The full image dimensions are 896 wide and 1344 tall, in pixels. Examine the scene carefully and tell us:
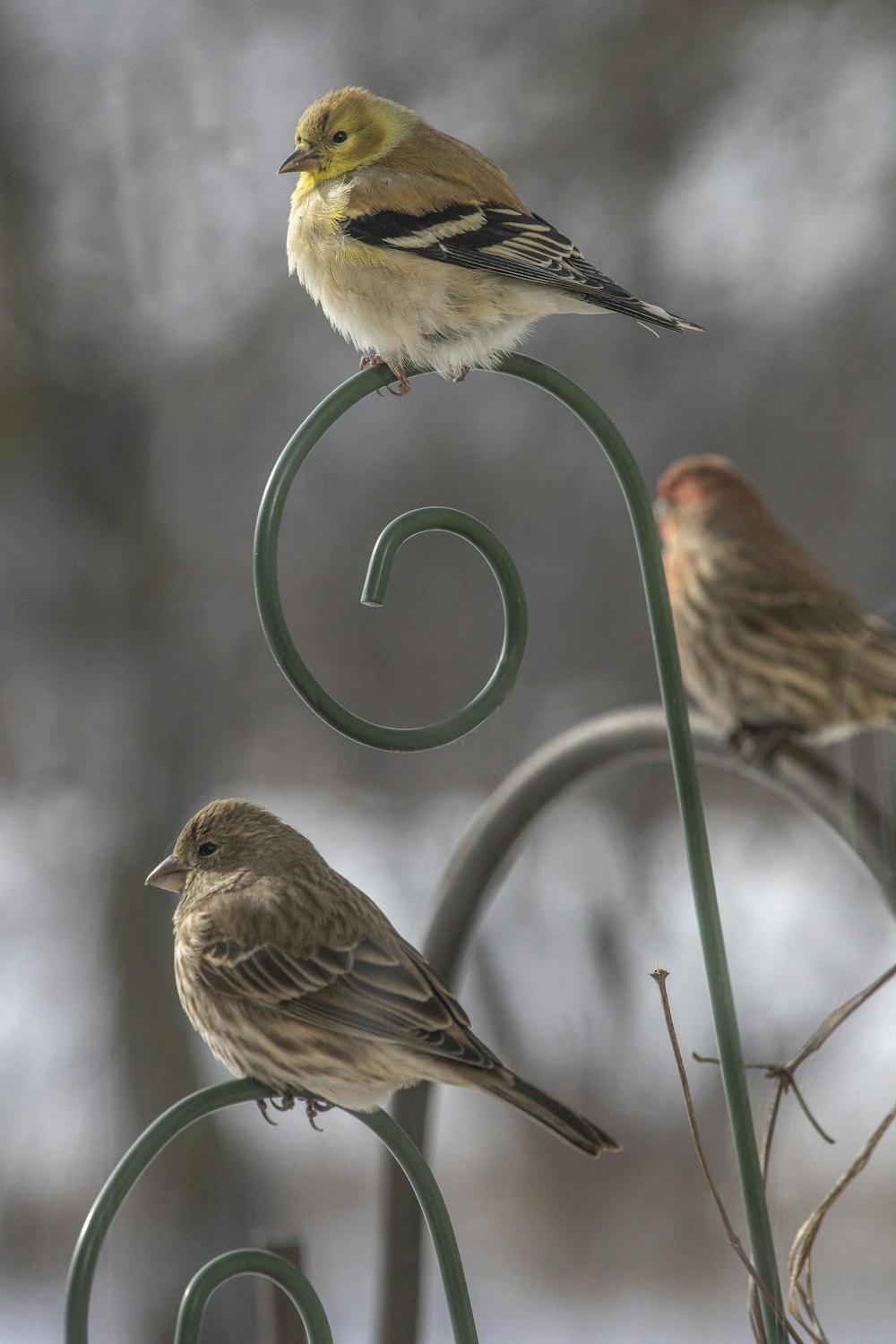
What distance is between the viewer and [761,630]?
1.96m

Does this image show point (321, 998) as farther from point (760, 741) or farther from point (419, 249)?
point (760, 741)

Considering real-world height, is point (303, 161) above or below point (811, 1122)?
above

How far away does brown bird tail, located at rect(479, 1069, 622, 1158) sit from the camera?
38.3 inches

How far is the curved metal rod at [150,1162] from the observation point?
832 millimetres

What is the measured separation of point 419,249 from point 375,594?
1.62ft

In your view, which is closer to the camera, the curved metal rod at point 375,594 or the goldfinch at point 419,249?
the curved metal rod at point 375,594

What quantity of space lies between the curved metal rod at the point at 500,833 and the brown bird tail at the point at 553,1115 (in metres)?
0.24

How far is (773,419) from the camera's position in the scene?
139 inches

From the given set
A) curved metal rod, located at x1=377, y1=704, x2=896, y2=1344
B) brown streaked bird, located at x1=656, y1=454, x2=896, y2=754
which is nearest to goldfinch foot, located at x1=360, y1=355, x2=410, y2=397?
curved metal rod, located at x1=377, y1=704, x2=896, y2=1344

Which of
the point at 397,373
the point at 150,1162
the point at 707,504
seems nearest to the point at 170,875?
the point at 150,1162

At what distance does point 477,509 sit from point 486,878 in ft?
7.65

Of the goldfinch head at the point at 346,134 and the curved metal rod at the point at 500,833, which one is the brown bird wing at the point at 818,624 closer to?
the curved metal rod at the point at 500,833

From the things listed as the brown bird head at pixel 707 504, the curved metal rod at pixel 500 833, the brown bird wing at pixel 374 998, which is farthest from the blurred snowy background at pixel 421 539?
the brown bird wing at pixel 374 998

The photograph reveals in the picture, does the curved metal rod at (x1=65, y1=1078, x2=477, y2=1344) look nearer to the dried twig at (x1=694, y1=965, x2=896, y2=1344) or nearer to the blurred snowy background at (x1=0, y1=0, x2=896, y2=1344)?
the dried twig at (x1=694, y1=965, x2=896, y2=1344)
